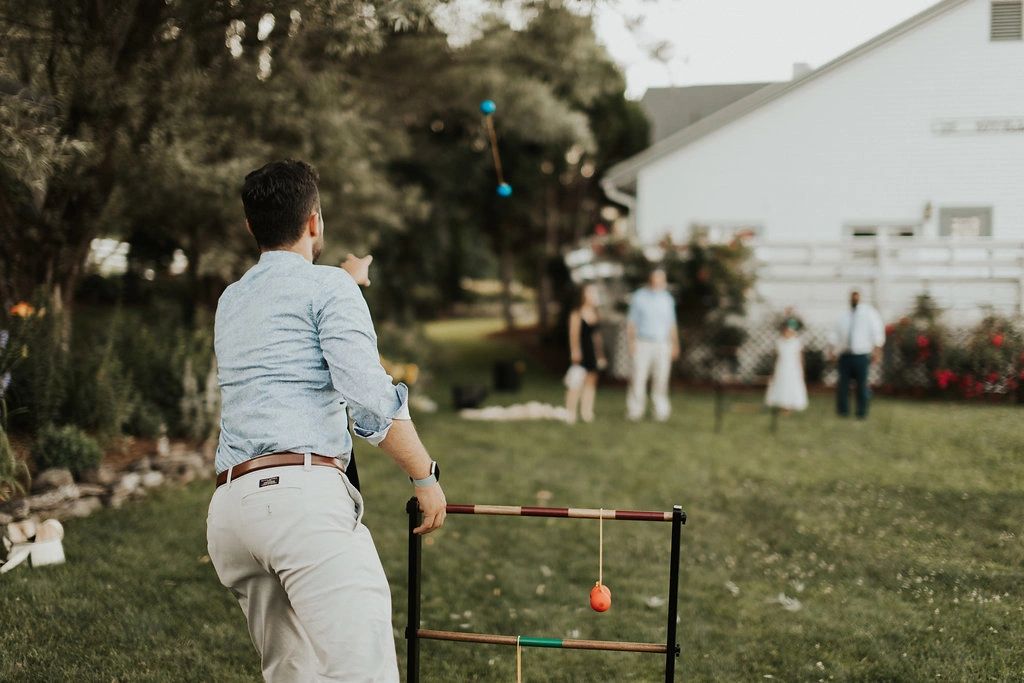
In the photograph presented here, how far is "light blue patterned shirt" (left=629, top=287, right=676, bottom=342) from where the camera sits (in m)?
11.0

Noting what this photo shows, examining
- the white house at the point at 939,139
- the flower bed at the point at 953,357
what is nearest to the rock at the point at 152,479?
the white house at the point at 939,139

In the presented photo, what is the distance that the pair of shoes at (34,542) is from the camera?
4.73 meters

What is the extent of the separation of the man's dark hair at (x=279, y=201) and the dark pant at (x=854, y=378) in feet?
30.8

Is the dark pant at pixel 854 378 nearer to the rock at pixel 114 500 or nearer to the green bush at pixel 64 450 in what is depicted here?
the rock at pixel 114 500

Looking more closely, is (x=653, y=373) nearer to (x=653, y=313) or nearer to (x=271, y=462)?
(x=653, y=313)

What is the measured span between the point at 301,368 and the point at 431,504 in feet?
1.89

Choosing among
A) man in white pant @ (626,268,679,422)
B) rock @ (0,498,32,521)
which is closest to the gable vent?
rock @ (0,498,32,521)

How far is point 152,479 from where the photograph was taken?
659cm

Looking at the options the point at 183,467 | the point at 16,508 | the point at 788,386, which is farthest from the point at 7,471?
the point at 788,386

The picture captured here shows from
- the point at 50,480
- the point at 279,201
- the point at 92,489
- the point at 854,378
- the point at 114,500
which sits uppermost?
the point at 279,201

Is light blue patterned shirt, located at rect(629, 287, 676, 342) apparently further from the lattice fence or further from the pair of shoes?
the pair of shoes

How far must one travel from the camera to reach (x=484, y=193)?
20.5 meters

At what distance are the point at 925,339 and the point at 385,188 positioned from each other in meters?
7.72

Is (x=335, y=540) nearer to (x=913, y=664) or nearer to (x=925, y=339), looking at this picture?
(x=913, y=664)
